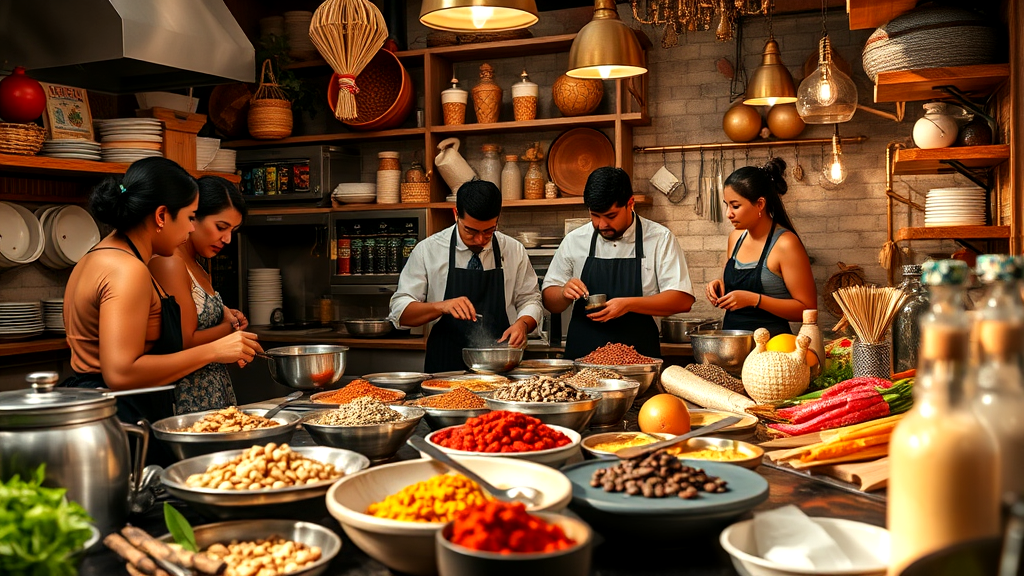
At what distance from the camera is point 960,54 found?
10.9 feet

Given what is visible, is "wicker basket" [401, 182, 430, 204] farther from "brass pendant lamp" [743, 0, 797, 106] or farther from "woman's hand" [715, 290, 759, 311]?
"woman's hand" [715, 290, 759, 311]

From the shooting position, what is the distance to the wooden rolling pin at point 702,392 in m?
2.54

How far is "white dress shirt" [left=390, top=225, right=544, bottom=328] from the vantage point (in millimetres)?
4418

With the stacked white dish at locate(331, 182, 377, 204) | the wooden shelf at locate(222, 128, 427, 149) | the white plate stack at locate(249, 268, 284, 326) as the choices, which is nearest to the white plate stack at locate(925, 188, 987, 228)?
the wooden shelf at locate(222, 128, 427, 149)

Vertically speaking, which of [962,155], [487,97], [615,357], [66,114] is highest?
[487,97]

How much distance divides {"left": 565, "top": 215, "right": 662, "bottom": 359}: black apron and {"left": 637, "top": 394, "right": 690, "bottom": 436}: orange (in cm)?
174

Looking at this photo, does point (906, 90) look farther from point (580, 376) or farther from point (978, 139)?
point (580, 376)

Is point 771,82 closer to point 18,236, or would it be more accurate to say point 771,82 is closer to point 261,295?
point 261,295

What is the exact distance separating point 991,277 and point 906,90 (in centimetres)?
301

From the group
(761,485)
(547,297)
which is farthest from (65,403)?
(547,297)

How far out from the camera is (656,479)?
1487mm

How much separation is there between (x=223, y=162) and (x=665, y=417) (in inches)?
189

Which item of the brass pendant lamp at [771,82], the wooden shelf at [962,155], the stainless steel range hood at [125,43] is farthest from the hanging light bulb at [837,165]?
the stainless steel range hood at [125,43]

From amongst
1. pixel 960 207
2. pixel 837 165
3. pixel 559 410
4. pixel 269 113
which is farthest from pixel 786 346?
pixel 269 113
